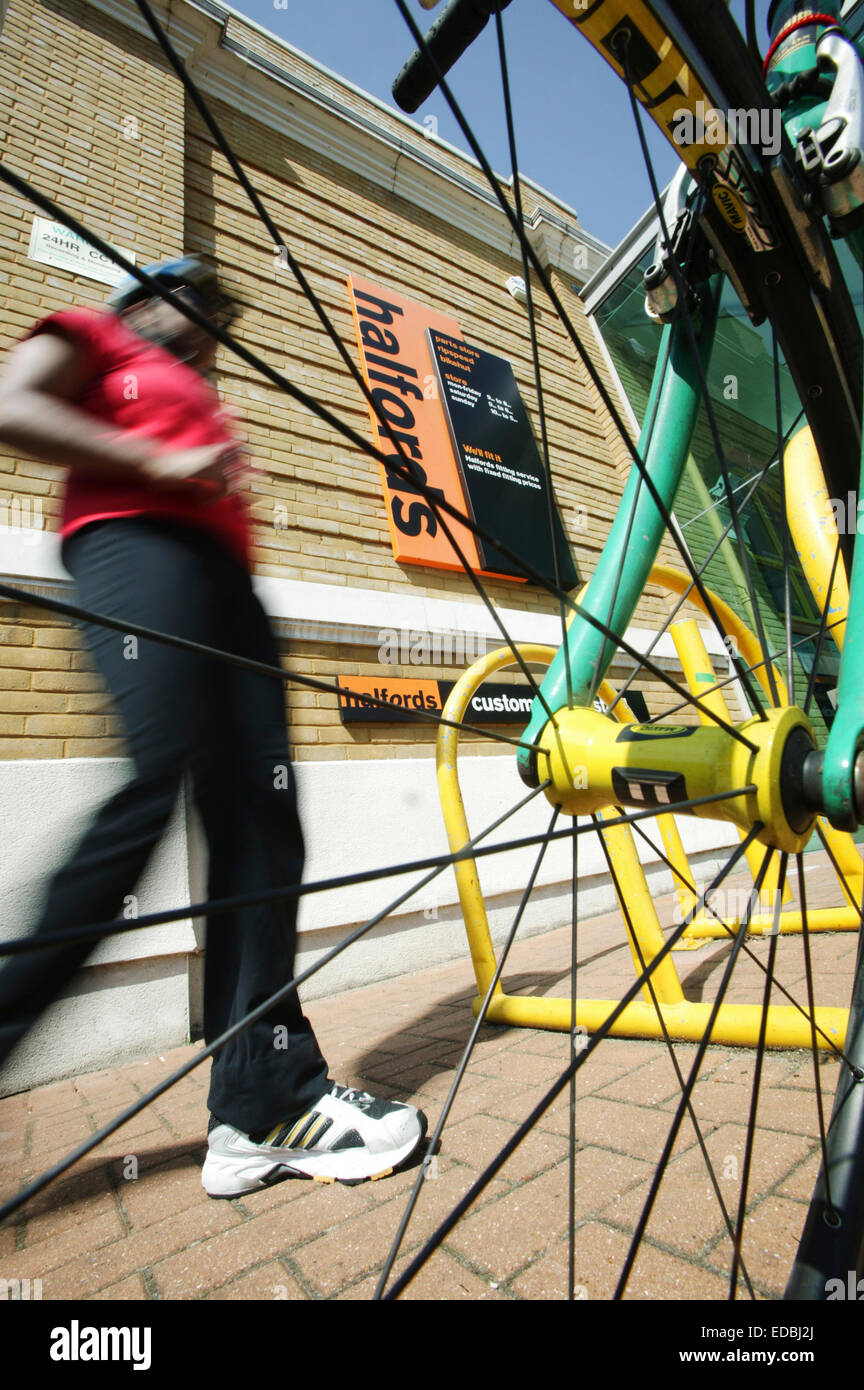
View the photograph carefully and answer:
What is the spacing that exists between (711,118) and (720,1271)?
4.82 ft

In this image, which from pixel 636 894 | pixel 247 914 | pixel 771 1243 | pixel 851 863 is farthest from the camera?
pixel 851 863

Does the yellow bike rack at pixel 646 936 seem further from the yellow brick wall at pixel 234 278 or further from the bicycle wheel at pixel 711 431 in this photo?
the yellow brick wall at pixel 234 278

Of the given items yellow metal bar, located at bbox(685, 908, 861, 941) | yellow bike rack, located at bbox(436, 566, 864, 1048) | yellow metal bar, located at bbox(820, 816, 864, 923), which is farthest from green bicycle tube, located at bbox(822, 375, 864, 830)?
yellow metal bar, located at bbox(685, 908, 861, 941)

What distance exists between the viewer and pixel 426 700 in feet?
11.5

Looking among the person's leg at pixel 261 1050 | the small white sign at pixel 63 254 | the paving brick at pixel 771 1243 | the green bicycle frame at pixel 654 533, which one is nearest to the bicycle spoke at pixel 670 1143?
the paving brick at pixel 771 1243

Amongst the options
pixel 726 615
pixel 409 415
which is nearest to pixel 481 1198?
pixel 726 615

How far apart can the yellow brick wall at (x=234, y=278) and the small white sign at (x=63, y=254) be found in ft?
0.15

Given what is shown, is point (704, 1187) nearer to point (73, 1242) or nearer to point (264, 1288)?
point (264, 1288)

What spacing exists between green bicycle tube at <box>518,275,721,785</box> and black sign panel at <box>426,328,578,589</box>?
2976mm

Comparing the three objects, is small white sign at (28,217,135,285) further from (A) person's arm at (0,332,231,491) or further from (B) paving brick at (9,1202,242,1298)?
(B) paving brick at (9,1202,242,1298)

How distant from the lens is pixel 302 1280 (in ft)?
2.86

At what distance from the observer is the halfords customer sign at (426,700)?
10.5 ft
